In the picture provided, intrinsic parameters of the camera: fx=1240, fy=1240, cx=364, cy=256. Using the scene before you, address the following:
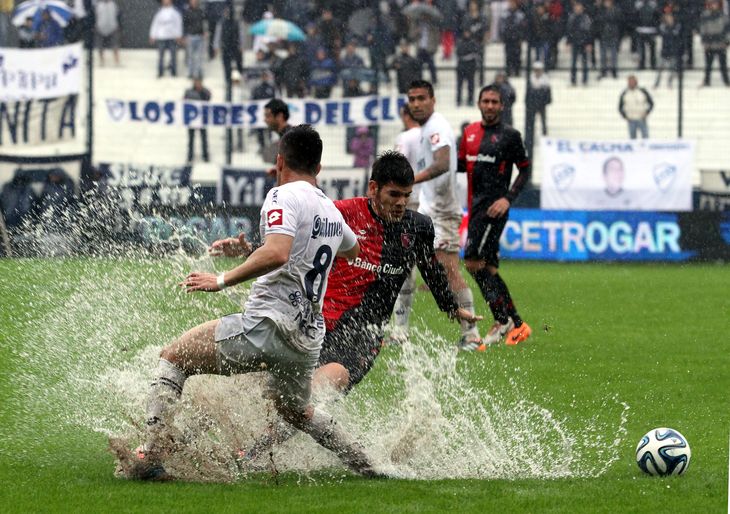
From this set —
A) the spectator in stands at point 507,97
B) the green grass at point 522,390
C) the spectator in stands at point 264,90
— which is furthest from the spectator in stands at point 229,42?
the green grass at point 522,390

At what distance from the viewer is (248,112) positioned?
22.5 metres

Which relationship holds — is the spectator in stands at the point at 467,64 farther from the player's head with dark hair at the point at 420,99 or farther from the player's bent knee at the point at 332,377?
the player's bent knee at the point at 332,377

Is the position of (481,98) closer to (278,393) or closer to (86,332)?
(86,332)

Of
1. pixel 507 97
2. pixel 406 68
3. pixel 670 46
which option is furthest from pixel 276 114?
pixel 670 46

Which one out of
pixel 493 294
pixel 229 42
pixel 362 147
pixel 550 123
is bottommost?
pixel 493 294

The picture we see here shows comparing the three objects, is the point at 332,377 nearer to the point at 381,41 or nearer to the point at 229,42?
the point at 381,41

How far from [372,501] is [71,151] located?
1668 centimetres

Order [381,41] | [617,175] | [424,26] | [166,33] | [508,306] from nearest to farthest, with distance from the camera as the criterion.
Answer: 1. [508,306]
2. [617,175]
3. [381,41]
4. [424,26]
5. [166,33]

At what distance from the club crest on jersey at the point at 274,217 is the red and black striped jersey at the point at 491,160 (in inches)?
242

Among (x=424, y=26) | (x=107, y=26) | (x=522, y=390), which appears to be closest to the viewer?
(x=522, y=390)

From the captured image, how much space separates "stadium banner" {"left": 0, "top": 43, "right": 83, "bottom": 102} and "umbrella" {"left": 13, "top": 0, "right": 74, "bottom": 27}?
1789mm

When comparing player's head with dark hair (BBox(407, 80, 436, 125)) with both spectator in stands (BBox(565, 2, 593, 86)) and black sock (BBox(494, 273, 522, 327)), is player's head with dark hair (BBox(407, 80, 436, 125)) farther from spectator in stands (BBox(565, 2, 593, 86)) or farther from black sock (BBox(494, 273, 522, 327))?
spectator in stands (BBox(565, 2, 593, 86))

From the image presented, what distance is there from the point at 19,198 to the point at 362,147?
5971mm

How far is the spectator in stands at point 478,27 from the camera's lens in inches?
923
